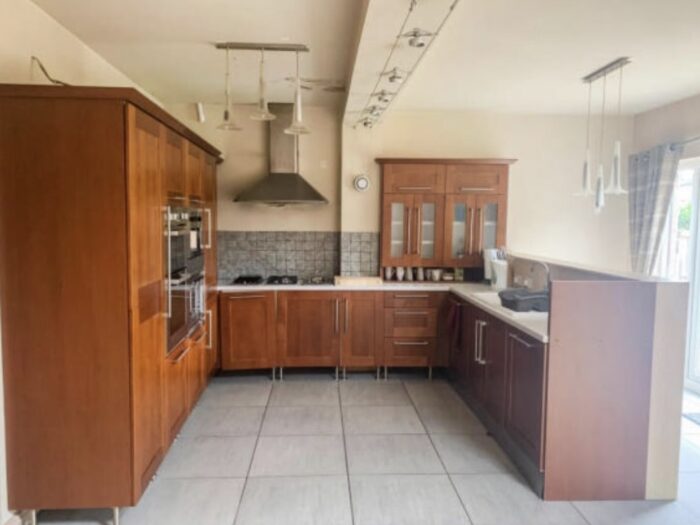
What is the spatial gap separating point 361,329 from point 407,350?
0.47 meters

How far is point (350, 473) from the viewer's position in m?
2.89

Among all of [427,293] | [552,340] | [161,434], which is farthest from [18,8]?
[427,293]

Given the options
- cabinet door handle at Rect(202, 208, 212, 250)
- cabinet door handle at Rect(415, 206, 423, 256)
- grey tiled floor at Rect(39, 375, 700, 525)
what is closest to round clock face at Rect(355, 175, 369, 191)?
cabinet door handle at Rect(415, 206, 423, 256)

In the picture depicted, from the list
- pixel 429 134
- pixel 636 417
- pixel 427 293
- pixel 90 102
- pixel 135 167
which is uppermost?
pixel 429 134

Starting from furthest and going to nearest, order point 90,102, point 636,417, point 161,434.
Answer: point 161,434 < point 636,417 < point 90,102

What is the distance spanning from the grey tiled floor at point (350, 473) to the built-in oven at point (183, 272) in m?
0.77

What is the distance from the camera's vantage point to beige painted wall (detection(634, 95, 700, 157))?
4.18 m

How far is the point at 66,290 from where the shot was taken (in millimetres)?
2252

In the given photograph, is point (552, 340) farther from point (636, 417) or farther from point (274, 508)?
point (274, 508)

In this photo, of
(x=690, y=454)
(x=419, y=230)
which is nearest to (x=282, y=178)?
(x=419, y=230)

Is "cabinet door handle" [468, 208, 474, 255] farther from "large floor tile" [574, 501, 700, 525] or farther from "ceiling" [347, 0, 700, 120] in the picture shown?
"large floor tile" [574, 501, 700, 525]

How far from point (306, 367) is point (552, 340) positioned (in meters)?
2.66

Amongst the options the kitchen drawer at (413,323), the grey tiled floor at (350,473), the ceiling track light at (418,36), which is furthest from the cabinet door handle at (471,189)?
the ceiling track light at (418,36)

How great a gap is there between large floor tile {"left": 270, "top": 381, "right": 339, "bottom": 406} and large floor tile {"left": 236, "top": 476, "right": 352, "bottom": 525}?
116cm
